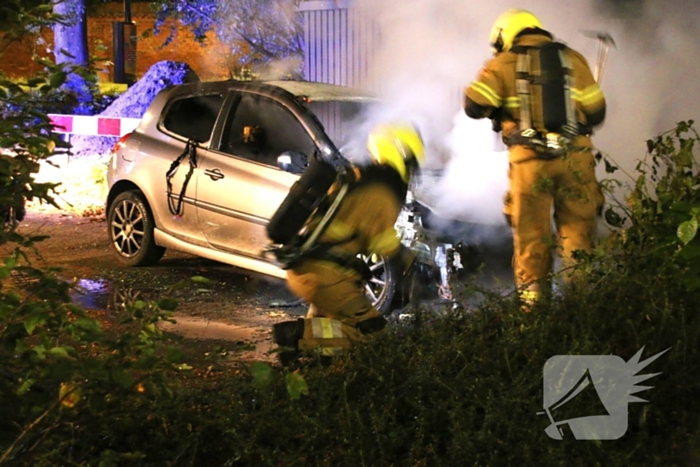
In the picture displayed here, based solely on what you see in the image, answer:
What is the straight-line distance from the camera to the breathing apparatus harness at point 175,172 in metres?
7.21

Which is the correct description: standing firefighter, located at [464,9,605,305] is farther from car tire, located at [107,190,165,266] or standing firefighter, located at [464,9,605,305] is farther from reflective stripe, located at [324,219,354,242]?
car tire, located at [107,190,165,266]

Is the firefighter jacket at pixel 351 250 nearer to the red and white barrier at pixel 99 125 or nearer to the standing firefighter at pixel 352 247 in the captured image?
the standing firefighter at pixel 352 247

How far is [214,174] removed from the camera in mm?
7047

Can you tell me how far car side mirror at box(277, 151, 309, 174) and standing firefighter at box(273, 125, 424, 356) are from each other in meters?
1.91

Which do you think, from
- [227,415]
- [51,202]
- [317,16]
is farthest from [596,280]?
[317,16]

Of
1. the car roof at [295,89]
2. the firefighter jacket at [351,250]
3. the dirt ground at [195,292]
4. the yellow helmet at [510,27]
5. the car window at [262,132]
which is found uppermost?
the yellow helmet at [510,27]

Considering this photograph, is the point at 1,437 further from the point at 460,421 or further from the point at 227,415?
the point at 460,421

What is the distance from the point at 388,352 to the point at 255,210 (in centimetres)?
291

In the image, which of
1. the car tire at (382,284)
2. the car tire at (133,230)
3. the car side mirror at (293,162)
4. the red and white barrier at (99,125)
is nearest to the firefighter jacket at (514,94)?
the car tire at (382,284)

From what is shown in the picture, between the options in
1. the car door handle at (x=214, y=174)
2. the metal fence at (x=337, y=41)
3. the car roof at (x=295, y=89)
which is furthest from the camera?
the metal fence at (x=337, y=41)

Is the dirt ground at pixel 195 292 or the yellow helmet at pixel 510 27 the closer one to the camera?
the yellow helmet at pixel 510 27

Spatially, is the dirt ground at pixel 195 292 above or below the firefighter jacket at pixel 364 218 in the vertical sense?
below

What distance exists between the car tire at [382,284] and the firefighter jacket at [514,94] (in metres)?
1.26

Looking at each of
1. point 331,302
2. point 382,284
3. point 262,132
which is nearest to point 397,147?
point 331,302
